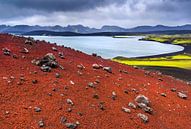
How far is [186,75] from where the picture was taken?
→ 91812mm

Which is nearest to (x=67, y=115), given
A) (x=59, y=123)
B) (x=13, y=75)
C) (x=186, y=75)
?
(x=59, y=123)

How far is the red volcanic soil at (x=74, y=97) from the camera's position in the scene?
69.8ft

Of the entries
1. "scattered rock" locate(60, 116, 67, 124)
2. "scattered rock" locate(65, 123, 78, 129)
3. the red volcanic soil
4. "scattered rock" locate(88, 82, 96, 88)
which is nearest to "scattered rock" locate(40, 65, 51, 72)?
the red volcanic soil

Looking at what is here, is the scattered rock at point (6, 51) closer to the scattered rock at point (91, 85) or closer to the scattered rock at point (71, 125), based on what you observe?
the scattered rock at point (91, 85)

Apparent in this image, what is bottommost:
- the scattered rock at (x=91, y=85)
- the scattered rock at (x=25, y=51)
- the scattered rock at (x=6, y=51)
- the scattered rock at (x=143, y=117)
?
the scattered rock at (x=143, y=117)

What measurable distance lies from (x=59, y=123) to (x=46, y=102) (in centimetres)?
215

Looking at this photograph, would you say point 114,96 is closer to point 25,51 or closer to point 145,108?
point 145,108

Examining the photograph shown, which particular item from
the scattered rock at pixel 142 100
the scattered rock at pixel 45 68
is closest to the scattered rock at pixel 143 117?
the scattered rock at pixel 142 100

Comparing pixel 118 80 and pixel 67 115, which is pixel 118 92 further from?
pixel 67 115

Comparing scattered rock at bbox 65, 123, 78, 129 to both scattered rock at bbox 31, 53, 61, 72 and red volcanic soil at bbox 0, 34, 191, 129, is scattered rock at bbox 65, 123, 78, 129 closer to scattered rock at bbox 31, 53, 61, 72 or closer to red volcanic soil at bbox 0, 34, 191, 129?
red volcanic soil at bbox 0, 34, 191, 129

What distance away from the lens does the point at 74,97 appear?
951 inches

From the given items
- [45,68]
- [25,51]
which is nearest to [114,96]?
[45,68]

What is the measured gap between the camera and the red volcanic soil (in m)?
21.3

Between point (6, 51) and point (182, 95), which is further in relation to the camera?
point (182, 95)
